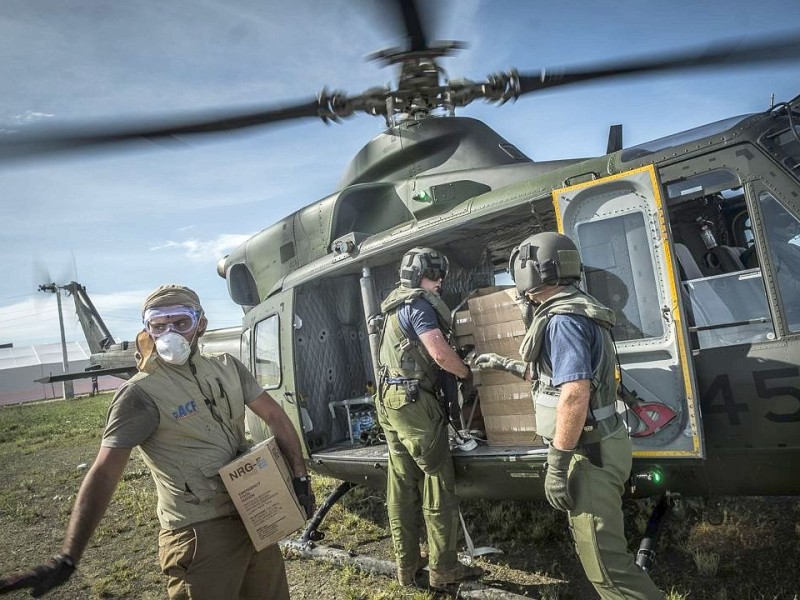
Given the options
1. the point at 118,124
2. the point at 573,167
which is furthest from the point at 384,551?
the point at 118,124

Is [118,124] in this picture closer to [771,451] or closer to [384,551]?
[384,551]

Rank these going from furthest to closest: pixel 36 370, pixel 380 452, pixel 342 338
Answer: pixel 36 370
pixel 342 338
pixel 380 452

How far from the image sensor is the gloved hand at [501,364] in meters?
3.40

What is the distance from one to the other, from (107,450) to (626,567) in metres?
2.17

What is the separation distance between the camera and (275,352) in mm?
5477

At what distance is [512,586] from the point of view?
12.4 ft

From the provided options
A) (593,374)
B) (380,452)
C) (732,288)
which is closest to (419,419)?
(380,452)

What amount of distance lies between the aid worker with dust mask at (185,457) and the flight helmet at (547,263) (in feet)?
4.38

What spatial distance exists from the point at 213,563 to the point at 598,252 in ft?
8.35

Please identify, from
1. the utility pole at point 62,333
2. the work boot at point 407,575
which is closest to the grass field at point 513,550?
the work boot at point 407,575

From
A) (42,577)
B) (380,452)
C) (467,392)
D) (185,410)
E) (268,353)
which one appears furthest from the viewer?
(268,353)

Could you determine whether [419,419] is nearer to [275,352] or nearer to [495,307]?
[495,307]

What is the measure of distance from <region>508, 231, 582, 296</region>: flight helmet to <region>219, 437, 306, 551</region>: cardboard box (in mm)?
1384

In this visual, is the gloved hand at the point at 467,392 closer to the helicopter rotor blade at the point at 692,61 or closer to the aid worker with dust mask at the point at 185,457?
the aid worker with dust mask at the point at 185,457
